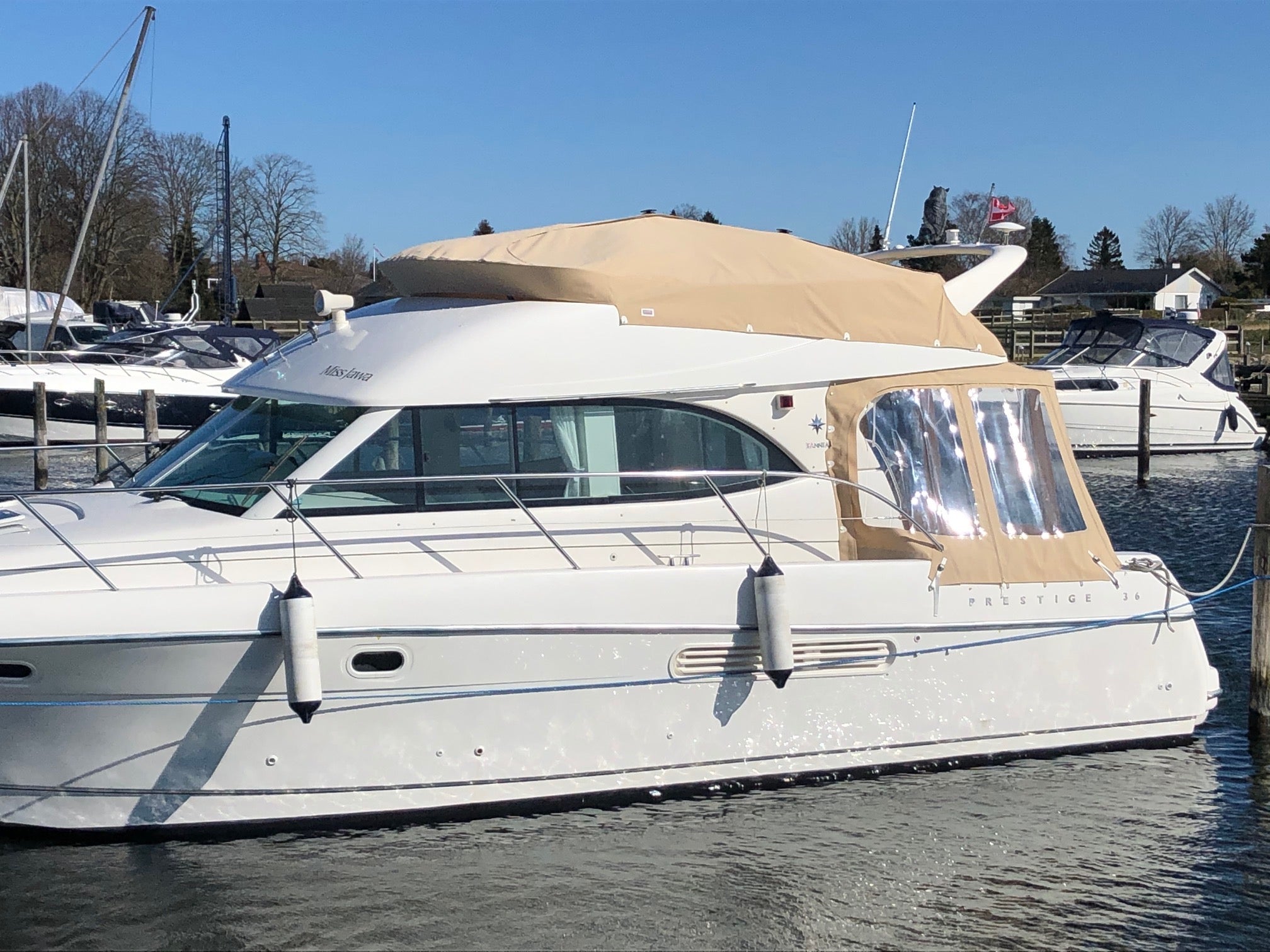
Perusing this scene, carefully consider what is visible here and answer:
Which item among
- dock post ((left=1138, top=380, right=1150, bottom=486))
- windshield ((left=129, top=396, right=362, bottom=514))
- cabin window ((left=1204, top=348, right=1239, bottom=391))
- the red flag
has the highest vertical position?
the red flag

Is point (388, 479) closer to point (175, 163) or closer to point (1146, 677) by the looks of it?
point (1146, 677)

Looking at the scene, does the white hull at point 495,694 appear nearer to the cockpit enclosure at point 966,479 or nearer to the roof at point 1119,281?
the cockpit enclosure at point 966,479

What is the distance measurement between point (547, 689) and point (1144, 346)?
22.4 meters

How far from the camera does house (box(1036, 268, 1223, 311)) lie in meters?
77.3

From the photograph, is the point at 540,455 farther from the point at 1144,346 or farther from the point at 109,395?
the point at 1144,346

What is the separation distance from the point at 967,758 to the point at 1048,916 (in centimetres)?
133

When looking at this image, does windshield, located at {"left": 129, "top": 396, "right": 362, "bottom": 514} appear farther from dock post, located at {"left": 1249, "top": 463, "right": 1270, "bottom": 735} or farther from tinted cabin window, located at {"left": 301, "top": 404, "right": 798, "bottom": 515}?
dock post, located at {"left": 1249, "top": 463, "right": 1270, "bottom": 735}

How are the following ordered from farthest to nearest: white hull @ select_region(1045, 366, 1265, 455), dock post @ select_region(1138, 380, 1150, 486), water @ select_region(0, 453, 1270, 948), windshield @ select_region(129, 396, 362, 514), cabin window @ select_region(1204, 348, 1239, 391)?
cabin window @ select_region(1204, 348, 1239, 391) < white hull @ select_region(1045, 366, 1265, 455) < dock post @ select_region(1138, 380, 1150, 486) < windshield @ select_region(129, 396, 362, 514) < water @ select_region(0, 453, 1270, 948)

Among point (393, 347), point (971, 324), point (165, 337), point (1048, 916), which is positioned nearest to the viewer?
point (1048, 916)

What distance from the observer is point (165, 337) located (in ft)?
84.8

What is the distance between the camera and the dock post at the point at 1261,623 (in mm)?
7625

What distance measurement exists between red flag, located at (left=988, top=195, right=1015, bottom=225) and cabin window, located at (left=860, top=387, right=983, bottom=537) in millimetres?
4220

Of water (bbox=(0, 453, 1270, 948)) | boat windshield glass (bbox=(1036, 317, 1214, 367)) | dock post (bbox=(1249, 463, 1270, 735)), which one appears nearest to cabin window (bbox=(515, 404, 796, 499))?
water (bbox=(0, 453, 1270, 948))

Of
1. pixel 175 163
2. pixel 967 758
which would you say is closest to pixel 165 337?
pixel 967 758
